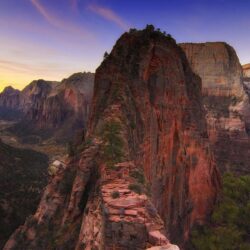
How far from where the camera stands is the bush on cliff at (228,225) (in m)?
34.8

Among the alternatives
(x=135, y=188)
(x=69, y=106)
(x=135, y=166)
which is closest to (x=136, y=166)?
(x=135, y=166)

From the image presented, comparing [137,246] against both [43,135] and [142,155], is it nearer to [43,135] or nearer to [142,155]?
[142,155]

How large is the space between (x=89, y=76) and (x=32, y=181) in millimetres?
87826

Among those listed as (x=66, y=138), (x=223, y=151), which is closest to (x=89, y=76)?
(x=66, y=138)

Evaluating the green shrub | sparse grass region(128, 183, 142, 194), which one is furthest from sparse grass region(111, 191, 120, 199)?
the green shrub

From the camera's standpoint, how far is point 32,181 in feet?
210

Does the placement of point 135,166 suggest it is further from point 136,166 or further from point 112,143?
point 112,143

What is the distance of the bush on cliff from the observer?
34.8m

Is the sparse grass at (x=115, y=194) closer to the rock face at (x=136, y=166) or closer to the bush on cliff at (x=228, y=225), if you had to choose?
the rock face at (x=136, y=166)

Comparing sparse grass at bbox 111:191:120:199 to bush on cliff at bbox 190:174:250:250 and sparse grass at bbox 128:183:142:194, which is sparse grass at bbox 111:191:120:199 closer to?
sparse grass at bbox 128:183:142:194

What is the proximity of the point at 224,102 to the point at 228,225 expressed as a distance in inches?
2356

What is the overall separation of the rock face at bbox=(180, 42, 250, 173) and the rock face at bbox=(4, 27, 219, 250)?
40520mm

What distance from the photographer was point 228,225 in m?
37.1

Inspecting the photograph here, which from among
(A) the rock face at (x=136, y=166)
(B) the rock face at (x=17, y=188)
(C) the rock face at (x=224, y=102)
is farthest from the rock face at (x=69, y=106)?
(A) the rock face at (x=136, y=166)
